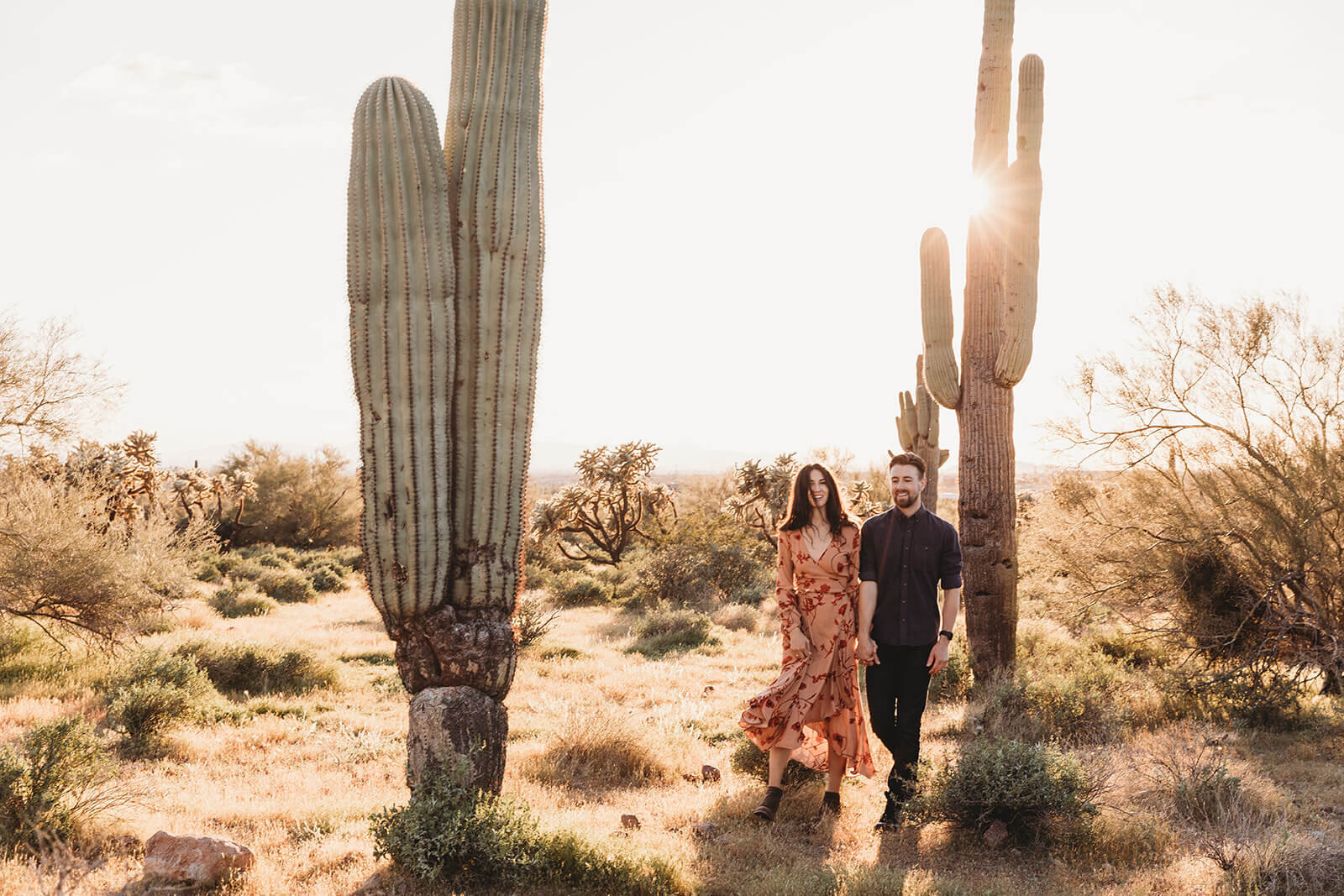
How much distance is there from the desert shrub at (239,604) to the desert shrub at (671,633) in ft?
21.7

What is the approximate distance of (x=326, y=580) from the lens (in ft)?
62.7

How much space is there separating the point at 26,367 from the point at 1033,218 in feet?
40.5

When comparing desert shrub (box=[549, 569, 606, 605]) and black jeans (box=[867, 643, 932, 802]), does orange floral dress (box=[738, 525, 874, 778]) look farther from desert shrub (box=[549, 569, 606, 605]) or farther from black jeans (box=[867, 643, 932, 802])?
desert shrub (box=[549, 569, 606, 605])

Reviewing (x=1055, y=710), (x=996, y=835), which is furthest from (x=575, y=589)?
(x=996, y=835)

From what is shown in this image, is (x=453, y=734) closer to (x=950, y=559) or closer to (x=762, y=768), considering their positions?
(x=762, y=768)

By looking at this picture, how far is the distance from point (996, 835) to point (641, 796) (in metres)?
2.09

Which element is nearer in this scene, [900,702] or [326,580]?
[900,702]

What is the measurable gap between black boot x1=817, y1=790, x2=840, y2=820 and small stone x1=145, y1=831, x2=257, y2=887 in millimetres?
2955

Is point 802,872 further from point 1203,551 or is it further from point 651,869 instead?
point 1203,551

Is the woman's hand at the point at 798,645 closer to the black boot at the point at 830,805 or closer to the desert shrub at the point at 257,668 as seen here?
the black boot at the point at 830,805

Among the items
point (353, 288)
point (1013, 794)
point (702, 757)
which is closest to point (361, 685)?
point (702, 757)

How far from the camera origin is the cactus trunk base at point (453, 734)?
14.8 ft

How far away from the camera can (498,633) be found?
4688 millimetres

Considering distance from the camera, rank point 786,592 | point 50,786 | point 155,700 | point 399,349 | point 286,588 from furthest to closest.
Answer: point 286,588 < point 155,700 < point 786,592 < point 50,786 < point 399,349
